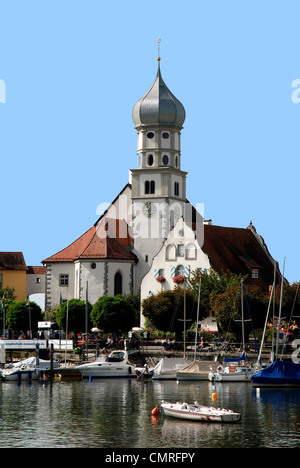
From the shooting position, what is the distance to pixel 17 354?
329 ft

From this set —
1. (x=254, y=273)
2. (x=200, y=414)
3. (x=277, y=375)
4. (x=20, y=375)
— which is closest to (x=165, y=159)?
(x=254, y=273)

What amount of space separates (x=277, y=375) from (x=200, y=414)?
19511 mm

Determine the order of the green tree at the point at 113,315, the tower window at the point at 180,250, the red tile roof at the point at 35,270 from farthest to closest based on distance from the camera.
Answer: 1. the red tile roof at the point at 35,270
2. the tower window at the point at 180,250
3. the green tree at the point at 113,315

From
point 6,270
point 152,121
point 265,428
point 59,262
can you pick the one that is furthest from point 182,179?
point 265,428

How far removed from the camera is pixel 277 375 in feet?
240

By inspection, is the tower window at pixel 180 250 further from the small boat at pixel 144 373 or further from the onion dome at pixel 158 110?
the small boat at pixel 144 373

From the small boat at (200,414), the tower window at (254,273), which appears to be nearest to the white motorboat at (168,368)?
the small boat at (200,414)

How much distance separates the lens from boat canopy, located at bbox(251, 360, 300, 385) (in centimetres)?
7312

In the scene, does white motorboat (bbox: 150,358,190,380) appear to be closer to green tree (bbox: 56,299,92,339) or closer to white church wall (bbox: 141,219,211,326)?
green tree (bbox: 56,299,92,339)

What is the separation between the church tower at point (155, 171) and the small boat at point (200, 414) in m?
59.2

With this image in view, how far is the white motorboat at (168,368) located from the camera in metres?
82.6

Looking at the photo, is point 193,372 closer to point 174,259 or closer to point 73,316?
point 73,316

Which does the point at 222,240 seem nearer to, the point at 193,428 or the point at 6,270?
the point at 6,270

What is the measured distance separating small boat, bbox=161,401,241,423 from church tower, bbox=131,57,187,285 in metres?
59.2
